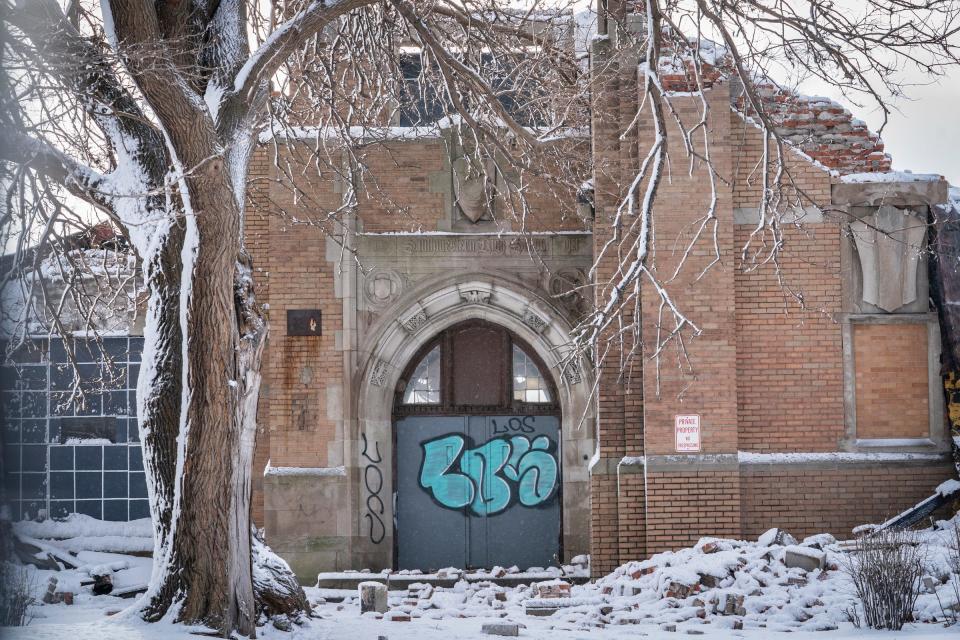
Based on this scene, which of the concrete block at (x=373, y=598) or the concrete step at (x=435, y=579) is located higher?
the concrete block at (x=373, y=598)

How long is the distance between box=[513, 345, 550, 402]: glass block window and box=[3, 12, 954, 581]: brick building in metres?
0.03

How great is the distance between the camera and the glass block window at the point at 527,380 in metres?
15.0

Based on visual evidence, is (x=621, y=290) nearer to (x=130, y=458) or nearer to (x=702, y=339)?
(x=702, y=339)

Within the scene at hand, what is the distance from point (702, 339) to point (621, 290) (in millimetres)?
4687

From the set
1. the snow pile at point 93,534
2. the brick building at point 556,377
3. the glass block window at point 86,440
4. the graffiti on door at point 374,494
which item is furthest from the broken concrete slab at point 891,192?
the snow pile at point 93,534

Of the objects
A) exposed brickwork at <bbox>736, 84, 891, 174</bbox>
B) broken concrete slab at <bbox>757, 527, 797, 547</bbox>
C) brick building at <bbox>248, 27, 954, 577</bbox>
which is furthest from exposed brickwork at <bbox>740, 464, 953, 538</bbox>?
exposed brickwork at <bbox>736, 84, 891, 174</bbox>

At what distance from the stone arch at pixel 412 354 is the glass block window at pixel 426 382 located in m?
0.34

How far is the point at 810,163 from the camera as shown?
1348 cm

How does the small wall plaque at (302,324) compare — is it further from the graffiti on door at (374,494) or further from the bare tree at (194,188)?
the bare tree at (194,188)

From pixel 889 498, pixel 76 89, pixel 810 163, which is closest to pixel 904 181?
pixel 810 163

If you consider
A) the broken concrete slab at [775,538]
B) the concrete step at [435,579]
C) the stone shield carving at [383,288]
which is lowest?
the concrete step at [435,579]

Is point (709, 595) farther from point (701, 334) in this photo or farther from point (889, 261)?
point (889, 261)

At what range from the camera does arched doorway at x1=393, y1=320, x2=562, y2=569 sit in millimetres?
14664

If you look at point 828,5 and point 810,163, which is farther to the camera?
point 810,163
